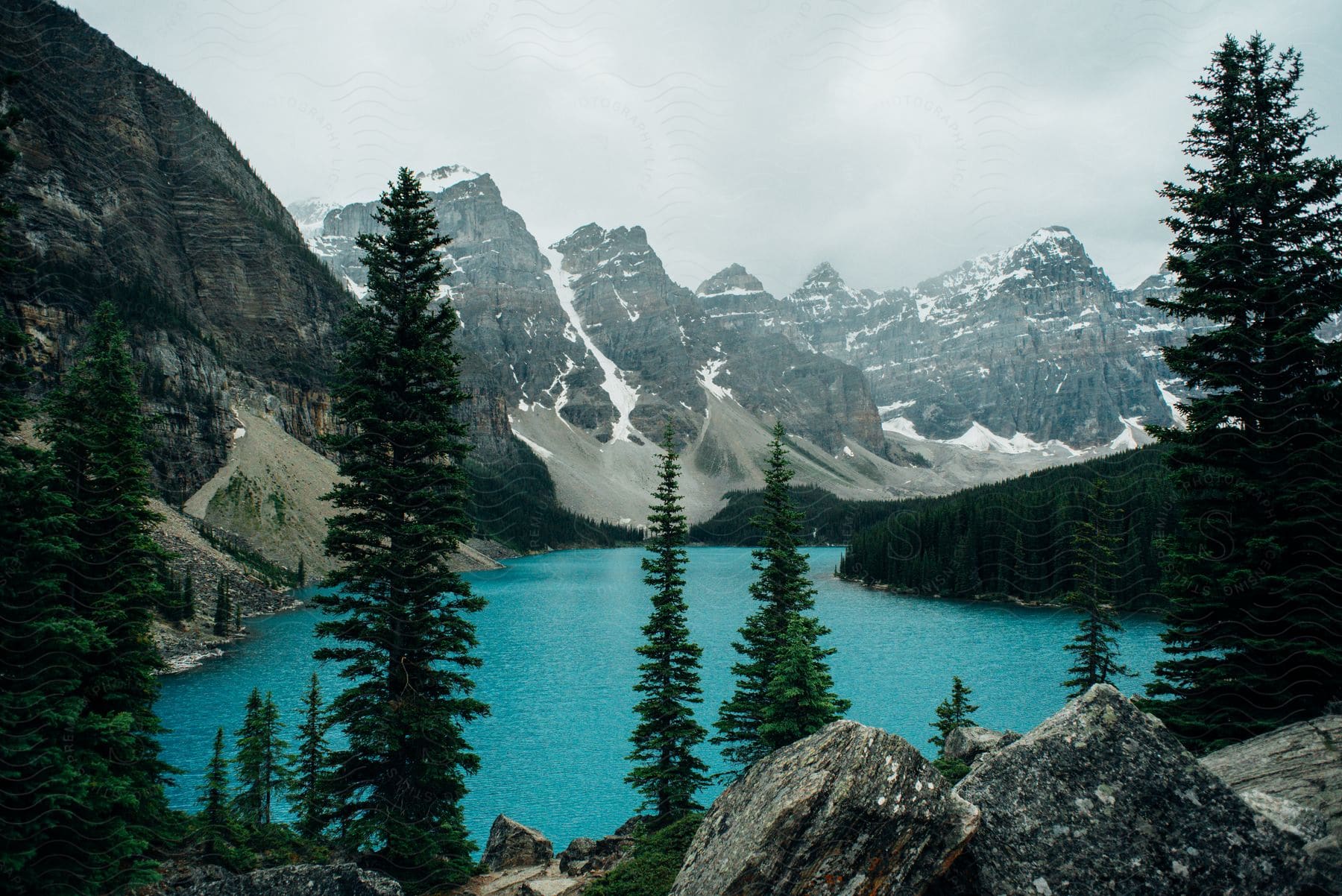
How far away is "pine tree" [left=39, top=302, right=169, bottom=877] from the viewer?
16.1 meters

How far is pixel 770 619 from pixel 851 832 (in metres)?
16.2

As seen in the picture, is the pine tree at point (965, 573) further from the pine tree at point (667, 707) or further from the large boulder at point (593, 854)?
the large boulder at point (593, 854)

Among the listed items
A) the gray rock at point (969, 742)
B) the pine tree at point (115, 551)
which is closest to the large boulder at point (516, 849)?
the pine tree at point (115, 551)

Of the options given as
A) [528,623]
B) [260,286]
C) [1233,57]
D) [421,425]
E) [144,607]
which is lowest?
[528,623]

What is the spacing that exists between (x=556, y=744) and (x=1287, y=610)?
39.1 metres

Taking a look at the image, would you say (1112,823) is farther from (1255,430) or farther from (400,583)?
(400,583)

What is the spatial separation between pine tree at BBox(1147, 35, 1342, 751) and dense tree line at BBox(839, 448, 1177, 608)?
77.8 meters

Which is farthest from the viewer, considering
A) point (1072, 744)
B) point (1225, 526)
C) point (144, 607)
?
point (144, 607)

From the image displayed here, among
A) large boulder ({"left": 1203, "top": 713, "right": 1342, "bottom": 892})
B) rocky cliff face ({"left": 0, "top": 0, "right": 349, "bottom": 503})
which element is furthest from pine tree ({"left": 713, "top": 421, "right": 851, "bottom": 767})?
rocky cliff face ({"left": 0, "top": 0, "right": 349, "bottom": 503})

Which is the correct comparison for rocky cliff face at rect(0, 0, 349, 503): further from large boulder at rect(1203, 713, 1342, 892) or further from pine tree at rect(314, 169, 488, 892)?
large boulder at rect(1203, 713, 1342, 892)

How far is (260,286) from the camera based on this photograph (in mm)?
156625

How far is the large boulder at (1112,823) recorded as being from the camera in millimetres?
6344

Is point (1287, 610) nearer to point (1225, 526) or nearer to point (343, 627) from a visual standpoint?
Result: point (1225, 526)

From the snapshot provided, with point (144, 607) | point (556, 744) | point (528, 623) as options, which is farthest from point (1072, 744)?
point (528, 623)
